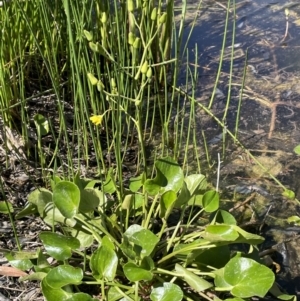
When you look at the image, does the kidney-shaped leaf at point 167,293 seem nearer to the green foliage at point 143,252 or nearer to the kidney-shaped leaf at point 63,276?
the green foliage at point 143,252

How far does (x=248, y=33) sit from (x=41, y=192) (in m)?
1.59

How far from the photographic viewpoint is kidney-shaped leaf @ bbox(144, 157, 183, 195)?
3.69ft

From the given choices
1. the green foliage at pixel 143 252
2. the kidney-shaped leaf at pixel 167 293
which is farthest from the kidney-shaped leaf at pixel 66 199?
the kidney-shaped leaf at pixel 167 293

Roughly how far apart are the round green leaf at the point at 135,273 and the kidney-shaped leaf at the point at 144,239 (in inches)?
1.3

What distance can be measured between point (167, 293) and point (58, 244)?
23 centimetres

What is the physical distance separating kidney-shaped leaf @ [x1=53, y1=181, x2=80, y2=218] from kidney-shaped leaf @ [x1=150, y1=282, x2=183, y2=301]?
0.22m

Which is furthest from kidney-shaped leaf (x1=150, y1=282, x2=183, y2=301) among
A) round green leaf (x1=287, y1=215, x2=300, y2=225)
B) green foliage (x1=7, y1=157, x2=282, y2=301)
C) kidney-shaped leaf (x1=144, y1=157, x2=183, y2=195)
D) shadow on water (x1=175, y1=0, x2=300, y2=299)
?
round green leaf (x1=287, y1=215, x2=300, y2=225)

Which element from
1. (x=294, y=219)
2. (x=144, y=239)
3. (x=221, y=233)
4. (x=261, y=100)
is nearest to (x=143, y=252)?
(x=144, y=239)

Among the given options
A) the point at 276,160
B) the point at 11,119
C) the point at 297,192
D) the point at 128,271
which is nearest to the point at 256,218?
the point at 297,192

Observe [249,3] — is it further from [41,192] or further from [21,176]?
[41,192]

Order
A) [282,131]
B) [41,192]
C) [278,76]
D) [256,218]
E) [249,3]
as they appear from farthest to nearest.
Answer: [249,3] → [278,76] → [282,131] → [256,218] → [41,192]

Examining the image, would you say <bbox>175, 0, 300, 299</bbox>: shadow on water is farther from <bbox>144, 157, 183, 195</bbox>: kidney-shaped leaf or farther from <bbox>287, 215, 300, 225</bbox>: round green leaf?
<bbox>144, 157, 183, 195</bbox>: kidney-shaped leaf

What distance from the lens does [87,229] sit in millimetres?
1176

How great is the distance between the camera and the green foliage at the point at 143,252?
984mm
